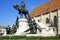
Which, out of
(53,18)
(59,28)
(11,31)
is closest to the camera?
(11,31)

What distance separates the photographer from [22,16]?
46.4 meters

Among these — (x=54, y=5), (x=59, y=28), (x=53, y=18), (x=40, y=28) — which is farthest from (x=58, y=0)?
(x=40, y=28)

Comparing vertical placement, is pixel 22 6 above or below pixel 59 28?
above

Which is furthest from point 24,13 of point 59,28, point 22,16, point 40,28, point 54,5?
point 54,5

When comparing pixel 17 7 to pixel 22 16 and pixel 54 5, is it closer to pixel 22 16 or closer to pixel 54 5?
pixel 22 16

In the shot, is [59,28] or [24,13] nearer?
[24,13]

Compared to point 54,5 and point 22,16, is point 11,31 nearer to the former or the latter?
point 22,16

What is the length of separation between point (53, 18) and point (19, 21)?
19.7 metres

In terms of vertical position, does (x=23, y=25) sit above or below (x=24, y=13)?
below

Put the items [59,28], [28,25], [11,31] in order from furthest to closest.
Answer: [59,28] < [11,31] < [28,25]

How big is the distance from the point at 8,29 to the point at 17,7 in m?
6.47

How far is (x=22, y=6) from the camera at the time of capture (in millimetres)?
45594

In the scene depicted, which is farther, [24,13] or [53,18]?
[53,18]

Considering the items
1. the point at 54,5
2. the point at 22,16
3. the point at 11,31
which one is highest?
the point at 54,5
